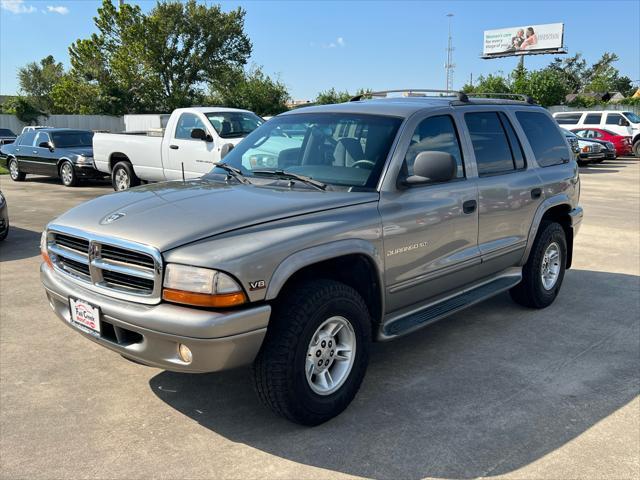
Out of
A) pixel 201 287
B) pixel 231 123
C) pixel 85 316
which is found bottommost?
pixel 85 316

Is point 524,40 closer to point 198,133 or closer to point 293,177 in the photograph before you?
point 198,133

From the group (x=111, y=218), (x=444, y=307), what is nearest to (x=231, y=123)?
(x=444, y=307)

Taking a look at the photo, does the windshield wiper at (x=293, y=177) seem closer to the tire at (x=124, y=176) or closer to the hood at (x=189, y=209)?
the hood at (x=189, y=209)

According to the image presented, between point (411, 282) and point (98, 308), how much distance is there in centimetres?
195

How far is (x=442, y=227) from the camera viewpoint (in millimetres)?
4188

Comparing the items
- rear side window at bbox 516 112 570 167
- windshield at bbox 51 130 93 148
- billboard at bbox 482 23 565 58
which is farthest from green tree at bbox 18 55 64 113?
rear side window at bbox 516 112 570 167

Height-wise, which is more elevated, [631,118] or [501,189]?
[631,118]

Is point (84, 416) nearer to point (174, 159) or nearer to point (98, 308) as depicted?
point (98, 308)

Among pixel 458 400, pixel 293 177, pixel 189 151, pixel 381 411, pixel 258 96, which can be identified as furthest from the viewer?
pixel 258 96

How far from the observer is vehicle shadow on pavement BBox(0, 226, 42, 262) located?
7691mm

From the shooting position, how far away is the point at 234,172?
173 inches

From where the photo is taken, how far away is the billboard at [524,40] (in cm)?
5516

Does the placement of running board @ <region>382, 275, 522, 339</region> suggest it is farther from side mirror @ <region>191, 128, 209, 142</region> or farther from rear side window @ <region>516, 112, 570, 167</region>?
side mirror @ <region>191, 128, 209, 142</region>

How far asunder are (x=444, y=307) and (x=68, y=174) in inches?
527
